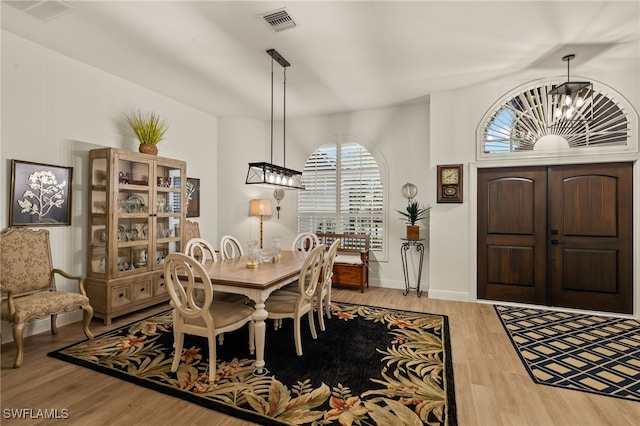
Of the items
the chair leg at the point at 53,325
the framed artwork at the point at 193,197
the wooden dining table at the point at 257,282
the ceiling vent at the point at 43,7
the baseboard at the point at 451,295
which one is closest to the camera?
the wooden dining table at the point at 257,282

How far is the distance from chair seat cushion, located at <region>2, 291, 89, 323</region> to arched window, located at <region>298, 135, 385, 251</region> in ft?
12.0

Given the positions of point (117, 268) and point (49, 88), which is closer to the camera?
point (49, 88)

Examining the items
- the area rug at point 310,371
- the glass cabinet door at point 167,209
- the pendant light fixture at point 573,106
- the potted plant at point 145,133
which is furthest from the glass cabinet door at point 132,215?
the pendant light fixture at point 573,106

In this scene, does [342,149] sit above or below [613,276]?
above

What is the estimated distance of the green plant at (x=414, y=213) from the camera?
192 inches

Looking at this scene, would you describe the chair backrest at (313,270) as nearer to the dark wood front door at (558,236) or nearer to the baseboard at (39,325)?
the dark wood front door at (558,236)

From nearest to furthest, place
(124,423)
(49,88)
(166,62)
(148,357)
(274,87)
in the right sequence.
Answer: (124,423)
(148,357)
(49,88)
(166,62)
(274,87)

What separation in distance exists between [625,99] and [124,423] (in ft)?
19.9

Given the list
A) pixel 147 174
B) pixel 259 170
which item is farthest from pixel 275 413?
pixel 147 174

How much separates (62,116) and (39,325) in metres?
2.36

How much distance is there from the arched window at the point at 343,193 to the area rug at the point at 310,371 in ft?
7.16

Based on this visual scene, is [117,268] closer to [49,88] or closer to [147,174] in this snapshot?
[147,174]

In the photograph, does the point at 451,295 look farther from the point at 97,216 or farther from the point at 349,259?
the point at 97,216

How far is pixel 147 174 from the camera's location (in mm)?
4059
